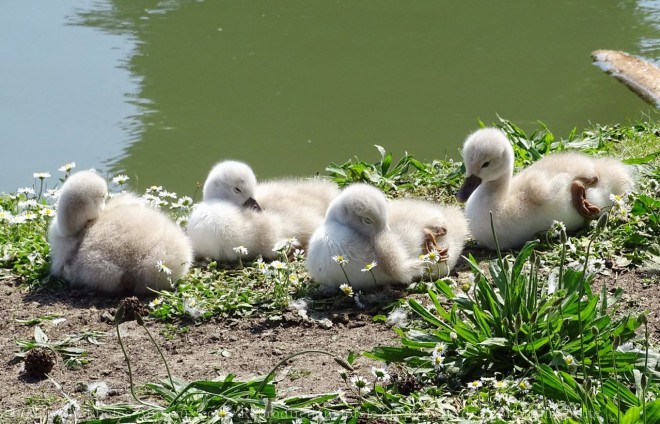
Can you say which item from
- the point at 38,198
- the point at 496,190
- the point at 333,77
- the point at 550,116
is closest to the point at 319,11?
the point at 333,77

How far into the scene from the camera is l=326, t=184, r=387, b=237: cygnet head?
5637 mm

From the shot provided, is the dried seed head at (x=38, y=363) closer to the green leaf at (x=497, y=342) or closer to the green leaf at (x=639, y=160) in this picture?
the green leaf at (x=497, y=342)

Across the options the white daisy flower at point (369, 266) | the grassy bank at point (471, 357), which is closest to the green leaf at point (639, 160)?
the grassy bank at point (471, 357)

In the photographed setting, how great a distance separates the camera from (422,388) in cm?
437

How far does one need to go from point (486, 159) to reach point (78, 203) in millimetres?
2534

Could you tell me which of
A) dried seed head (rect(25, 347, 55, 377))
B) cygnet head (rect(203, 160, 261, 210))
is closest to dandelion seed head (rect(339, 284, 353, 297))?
cygnet head (rect(203, 160, 261, 210))

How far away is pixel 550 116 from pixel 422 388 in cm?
681

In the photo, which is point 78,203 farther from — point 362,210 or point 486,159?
point 486,159

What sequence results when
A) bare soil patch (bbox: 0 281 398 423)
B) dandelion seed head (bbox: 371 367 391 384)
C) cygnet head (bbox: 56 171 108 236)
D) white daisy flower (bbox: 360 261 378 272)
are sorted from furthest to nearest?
cygnet head (bbox: 56 171 108 236) → white daisy flower (bbox: 360 261 378 272) → bare soil patch (bbox: 0 281 398 423) → dandelion seed head (bbox: 371 367 391 384)

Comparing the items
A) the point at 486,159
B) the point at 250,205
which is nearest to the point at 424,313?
the point at 486,159

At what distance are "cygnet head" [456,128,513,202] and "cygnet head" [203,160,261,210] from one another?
4.52 ft

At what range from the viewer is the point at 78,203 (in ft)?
19.4

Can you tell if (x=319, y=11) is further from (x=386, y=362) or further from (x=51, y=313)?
(x=386, y=362)

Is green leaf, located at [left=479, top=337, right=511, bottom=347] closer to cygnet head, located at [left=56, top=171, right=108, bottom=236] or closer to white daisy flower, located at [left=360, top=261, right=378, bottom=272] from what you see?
white daisy flower, located at [left=360, top=261, right=378, bottom=272]
